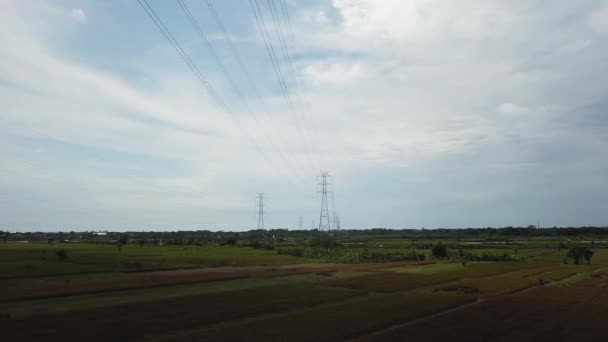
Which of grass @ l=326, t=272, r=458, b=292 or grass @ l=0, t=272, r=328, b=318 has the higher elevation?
grass @ l=0, t=272, r=328, b=318

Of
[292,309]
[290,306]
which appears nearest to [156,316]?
[292,309]

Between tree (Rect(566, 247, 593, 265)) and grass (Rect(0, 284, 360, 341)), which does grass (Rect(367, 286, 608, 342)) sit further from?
tree (Rect(566, 247, 593, 265))

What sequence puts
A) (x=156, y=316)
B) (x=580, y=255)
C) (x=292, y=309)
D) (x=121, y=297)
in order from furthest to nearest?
(x=580, y=255)
(x=121, y=297)
(x=292, y=309)
(x=156, y=316)

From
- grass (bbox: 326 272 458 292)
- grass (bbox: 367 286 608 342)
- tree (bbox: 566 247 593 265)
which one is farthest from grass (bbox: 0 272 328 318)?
tree (bbox: 566 247 593 265)

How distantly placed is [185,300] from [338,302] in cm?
1503

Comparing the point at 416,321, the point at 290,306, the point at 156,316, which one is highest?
the point at 156,316

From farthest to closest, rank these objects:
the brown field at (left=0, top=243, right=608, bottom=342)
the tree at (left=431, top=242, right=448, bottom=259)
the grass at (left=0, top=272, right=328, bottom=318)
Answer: the tree at (left=431, top=242, right=448, bottom=259) < the grass at (left=0, top=272, right=328, bottom=318) < the brown field at (left=0, top=243, right=608, bottom=342)

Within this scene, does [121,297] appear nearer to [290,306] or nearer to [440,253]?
[290,306]

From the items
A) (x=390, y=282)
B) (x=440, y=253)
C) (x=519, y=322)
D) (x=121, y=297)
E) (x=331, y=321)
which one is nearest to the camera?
(x=331, y=321)

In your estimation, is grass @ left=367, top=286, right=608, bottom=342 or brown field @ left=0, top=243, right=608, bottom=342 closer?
grass @ left=367, top=286, right=608, bottom=342

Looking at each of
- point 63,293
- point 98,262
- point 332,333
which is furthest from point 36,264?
point 332,333

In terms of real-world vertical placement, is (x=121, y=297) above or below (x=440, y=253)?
below

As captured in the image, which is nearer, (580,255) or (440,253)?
(580,255)

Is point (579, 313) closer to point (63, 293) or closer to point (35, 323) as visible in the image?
point (35, 323)
